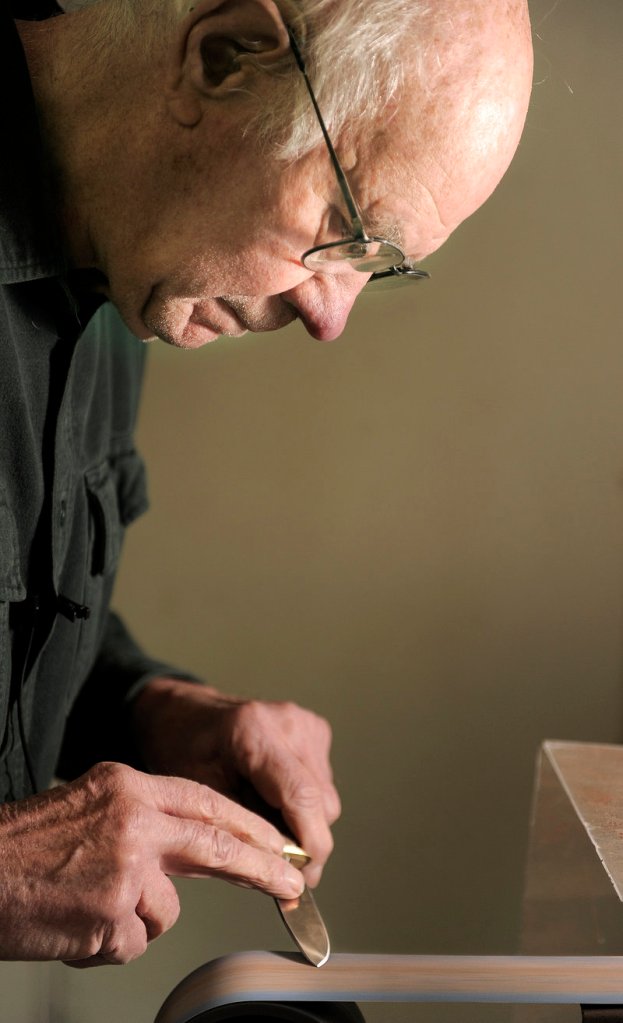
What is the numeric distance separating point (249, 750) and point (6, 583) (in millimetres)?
259

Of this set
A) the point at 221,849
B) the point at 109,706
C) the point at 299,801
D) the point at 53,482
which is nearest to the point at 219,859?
the point at 221,849

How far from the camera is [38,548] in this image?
2.77ft

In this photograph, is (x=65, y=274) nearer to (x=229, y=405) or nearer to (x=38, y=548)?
(x=38, y=548)

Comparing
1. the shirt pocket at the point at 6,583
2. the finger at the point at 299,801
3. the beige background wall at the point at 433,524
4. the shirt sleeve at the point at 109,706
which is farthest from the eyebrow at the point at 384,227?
the beige background wall at the point at 433,524

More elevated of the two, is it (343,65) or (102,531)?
(343,65)

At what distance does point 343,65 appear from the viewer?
61 centimetres

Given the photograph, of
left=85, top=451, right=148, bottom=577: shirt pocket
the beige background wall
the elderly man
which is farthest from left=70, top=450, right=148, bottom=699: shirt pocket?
the beige background wall

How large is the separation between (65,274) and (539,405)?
60.5 inches

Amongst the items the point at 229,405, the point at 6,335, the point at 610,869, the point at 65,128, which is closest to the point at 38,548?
the point at 6,335

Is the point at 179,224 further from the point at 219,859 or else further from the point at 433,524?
the point at 433,524

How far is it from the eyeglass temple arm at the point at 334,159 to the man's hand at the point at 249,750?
45 cm

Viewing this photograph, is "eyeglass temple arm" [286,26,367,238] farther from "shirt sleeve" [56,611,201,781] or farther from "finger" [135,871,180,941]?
"shirt sleeve" [56,611,201,781]

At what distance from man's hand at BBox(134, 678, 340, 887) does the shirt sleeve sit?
0.09ft

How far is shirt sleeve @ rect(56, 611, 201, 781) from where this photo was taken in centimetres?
104
